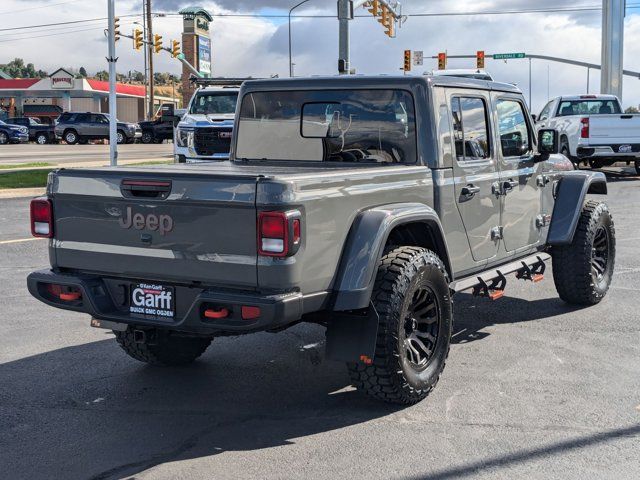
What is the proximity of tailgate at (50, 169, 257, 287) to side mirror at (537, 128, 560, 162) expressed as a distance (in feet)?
10.8

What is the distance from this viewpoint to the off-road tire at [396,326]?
4.46m

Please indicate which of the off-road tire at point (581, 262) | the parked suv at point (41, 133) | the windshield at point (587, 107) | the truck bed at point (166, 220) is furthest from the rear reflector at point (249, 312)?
the parked suv at point (41, 133)

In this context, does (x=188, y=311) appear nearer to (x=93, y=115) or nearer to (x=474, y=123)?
(x=474, y=123)

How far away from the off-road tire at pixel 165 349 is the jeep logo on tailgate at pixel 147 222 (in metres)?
1.12

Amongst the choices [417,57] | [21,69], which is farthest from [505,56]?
[21,69]

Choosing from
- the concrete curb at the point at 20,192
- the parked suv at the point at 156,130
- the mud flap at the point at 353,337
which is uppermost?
the parked suv at the point at 156,130

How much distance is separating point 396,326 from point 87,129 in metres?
45.7

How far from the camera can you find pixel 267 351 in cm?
604

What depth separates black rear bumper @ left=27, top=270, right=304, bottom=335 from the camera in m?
4.02

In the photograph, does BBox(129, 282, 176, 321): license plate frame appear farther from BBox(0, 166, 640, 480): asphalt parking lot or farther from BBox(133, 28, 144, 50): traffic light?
BBox(133, 28, 144, 50): traffic light

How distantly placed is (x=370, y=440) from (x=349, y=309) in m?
0.70

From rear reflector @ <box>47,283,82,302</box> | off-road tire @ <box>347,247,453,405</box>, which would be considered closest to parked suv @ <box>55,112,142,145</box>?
rear reflector @ <box>47,283,82,302</box>

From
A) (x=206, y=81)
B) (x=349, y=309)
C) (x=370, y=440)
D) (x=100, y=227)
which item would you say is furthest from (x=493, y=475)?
(x=206, y=81)

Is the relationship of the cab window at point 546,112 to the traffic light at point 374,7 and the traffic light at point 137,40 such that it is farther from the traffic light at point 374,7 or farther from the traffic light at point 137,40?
the traffic light at point 137,40
